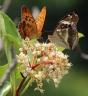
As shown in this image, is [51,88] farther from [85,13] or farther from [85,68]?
[85,13]

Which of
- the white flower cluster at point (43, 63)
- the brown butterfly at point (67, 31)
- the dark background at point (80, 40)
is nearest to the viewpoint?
the white flower cluster at point (43, 63)

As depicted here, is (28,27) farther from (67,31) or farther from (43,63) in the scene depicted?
(43,63)

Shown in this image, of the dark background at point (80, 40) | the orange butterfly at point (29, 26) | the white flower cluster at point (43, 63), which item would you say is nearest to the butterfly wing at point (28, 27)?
the orange butterfly at point (29, 26)

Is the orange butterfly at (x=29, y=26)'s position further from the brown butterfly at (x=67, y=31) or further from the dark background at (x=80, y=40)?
the dark background at (x=80, y=40)

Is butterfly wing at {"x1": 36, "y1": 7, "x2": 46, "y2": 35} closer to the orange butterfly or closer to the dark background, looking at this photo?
the orange butterfly

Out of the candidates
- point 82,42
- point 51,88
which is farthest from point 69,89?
point 82,42
